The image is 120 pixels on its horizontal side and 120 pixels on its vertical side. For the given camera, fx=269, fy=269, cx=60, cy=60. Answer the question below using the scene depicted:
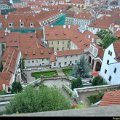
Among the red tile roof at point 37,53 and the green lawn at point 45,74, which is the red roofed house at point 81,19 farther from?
the green lawn at point 45,74

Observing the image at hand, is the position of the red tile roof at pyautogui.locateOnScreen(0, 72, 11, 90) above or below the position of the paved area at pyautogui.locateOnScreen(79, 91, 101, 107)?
above

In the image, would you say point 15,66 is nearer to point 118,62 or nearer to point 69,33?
point 118,62

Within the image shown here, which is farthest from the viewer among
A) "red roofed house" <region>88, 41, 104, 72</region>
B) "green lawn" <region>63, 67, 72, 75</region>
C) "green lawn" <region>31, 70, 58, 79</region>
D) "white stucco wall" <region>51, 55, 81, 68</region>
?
"white stucco wall" <region>51, 55, 81, 68</region>

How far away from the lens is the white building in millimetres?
27248

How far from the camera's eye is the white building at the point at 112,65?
2725cm

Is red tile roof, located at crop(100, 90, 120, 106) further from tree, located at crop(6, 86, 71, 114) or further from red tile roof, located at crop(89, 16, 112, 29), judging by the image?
red tile roof, located at crop(89, 16, 112, 29)

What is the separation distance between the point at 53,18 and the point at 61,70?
2574 cm

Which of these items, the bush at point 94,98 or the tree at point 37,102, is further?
the bush at point 94,98

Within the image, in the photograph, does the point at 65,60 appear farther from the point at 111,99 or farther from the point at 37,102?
the point at 37,102

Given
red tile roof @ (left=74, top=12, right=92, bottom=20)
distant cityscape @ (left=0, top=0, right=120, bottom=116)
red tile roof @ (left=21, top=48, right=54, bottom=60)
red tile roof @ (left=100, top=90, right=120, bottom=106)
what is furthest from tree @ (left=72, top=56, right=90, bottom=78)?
red tile roof @ (left=74, top=12, right=92, bottom=20)

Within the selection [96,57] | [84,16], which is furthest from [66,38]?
[84,16]

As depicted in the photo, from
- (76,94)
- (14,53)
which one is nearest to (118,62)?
(76,94)

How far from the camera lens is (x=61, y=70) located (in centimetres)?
3681

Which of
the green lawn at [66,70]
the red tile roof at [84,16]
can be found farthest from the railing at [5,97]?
the red tile roof at [84,16]
